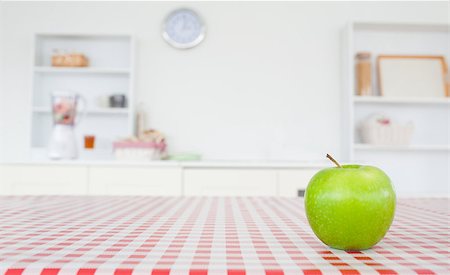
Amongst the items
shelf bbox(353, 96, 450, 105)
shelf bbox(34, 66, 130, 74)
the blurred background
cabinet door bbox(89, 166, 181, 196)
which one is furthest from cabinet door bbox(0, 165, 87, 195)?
shelf bbox(353, 96, 450, 105)

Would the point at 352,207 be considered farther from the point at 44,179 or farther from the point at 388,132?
the point at 388,132

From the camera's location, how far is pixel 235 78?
3438 mm

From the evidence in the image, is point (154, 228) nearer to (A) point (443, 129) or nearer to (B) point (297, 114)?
(B) point (297, 114)

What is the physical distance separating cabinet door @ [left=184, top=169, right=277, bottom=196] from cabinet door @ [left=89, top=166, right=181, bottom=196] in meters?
0.09

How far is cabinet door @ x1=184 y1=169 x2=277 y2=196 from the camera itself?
273 centimetres

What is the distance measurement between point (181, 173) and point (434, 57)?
212 cm

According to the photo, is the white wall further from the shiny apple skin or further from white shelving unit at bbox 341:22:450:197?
the shiny apple skin

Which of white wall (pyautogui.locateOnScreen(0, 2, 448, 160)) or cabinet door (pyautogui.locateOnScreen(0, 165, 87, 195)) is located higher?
white wall (pyautogui.locateOnScreen(0, 2, 448, 160))

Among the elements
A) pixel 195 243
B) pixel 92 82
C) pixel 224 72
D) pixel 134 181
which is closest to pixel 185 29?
pixel 224 72

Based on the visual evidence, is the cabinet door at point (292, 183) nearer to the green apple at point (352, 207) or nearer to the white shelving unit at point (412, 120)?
the white shelving unit at point (412, 120)

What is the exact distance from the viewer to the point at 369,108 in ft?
11.3

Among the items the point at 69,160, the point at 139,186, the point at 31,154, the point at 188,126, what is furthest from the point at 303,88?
the point at 31,154

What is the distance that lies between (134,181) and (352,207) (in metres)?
2.27

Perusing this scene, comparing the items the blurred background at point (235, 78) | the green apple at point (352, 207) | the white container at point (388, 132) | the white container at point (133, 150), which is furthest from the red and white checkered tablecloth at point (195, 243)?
the blurred background at point (235, 78)
